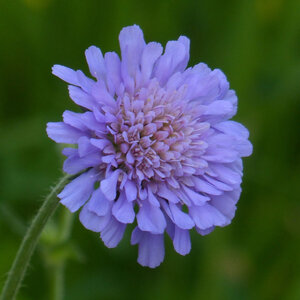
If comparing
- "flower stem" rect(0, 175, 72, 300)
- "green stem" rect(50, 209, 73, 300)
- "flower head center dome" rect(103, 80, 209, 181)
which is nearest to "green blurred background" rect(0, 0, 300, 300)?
"green stem" rect(50, 209, 73, 300)

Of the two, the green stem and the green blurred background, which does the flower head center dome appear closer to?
the green stem

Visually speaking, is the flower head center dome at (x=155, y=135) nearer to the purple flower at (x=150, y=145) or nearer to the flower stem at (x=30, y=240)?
the purple flower at (x=150, y=145)

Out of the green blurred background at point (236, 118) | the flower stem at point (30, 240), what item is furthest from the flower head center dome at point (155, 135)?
the green blurred background at point (236, 118)

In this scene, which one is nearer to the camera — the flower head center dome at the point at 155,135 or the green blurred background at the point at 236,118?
the flower head center dome at the point at 155,135

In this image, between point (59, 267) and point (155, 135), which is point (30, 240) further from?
point (59, 267)

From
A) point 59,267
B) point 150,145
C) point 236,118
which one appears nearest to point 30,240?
point 150,145

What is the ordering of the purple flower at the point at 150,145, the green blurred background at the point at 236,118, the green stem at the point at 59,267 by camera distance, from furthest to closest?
the green blurred background at the point at 236,118 < the green stem at the point at 59,267 < the purple flower at the point at 150,145
